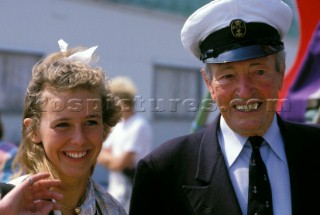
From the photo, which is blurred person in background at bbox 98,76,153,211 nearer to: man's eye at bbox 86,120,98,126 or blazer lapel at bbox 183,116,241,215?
A: man's eye at bbox 86,120,98,126

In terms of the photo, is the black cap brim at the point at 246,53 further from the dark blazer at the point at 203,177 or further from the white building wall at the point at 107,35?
the white building wall at the point at 107,35

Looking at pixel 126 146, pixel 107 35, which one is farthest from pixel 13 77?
pixel 126 146

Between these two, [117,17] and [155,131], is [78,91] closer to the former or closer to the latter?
[117,17]

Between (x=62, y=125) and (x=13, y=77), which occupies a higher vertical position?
(x=13, y=77)

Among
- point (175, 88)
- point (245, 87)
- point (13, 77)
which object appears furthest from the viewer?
point (175, 88)

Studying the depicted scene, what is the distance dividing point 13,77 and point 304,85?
652cm

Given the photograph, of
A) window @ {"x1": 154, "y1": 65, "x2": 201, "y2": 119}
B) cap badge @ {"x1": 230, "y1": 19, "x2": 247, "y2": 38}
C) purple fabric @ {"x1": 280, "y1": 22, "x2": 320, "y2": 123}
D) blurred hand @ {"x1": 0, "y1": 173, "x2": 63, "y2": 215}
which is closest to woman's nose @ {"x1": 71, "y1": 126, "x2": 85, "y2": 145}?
blurred hand @ {"x1": 0, "y1": 173, "x2": 63, "y2": 215}

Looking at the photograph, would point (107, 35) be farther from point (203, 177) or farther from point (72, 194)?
point (203, 177)

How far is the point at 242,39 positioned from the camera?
2.36 meters

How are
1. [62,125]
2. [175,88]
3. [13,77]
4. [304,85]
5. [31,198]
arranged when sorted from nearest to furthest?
[31,198], [62,125], [304,85], [13,77], [175,88]

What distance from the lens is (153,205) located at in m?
2.40

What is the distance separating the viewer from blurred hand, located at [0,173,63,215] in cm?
188

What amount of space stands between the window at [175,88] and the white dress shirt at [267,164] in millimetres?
8657

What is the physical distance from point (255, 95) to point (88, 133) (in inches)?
29.6
